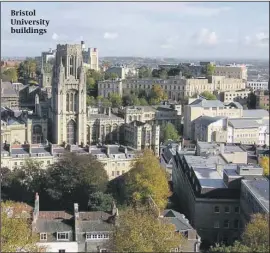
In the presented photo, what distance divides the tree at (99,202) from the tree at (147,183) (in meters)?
1.27

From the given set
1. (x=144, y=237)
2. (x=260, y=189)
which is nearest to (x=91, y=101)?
(x=260, y=189)

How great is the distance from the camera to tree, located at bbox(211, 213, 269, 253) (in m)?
13.7

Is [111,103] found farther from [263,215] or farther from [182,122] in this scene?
[263,215]

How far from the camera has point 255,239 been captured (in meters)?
14.7

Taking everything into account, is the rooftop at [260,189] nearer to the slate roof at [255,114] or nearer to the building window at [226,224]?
the building window at [226,224]

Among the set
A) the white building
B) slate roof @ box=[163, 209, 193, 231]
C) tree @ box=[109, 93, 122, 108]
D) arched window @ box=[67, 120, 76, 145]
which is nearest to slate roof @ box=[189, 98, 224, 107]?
tree @ box=[109, 93, 122, 108]

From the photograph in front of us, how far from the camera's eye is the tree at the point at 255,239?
13.7m

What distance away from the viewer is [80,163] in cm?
2439

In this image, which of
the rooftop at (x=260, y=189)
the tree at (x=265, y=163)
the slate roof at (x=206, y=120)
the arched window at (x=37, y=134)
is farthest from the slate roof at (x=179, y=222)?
the slate roof at (x=206, y=120)

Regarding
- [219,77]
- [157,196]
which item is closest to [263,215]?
[157,196]

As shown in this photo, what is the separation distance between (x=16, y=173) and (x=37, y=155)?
3.80 m

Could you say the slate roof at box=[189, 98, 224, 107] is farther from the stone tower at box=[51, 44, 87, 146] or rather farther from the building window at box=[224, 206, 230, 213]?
the building window at box=[224, 206, 230, 213]

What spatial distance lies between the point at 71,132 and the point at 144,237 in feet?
79.1

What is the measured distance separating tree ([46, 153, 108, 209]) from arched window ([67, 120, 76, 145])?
14189 mm
